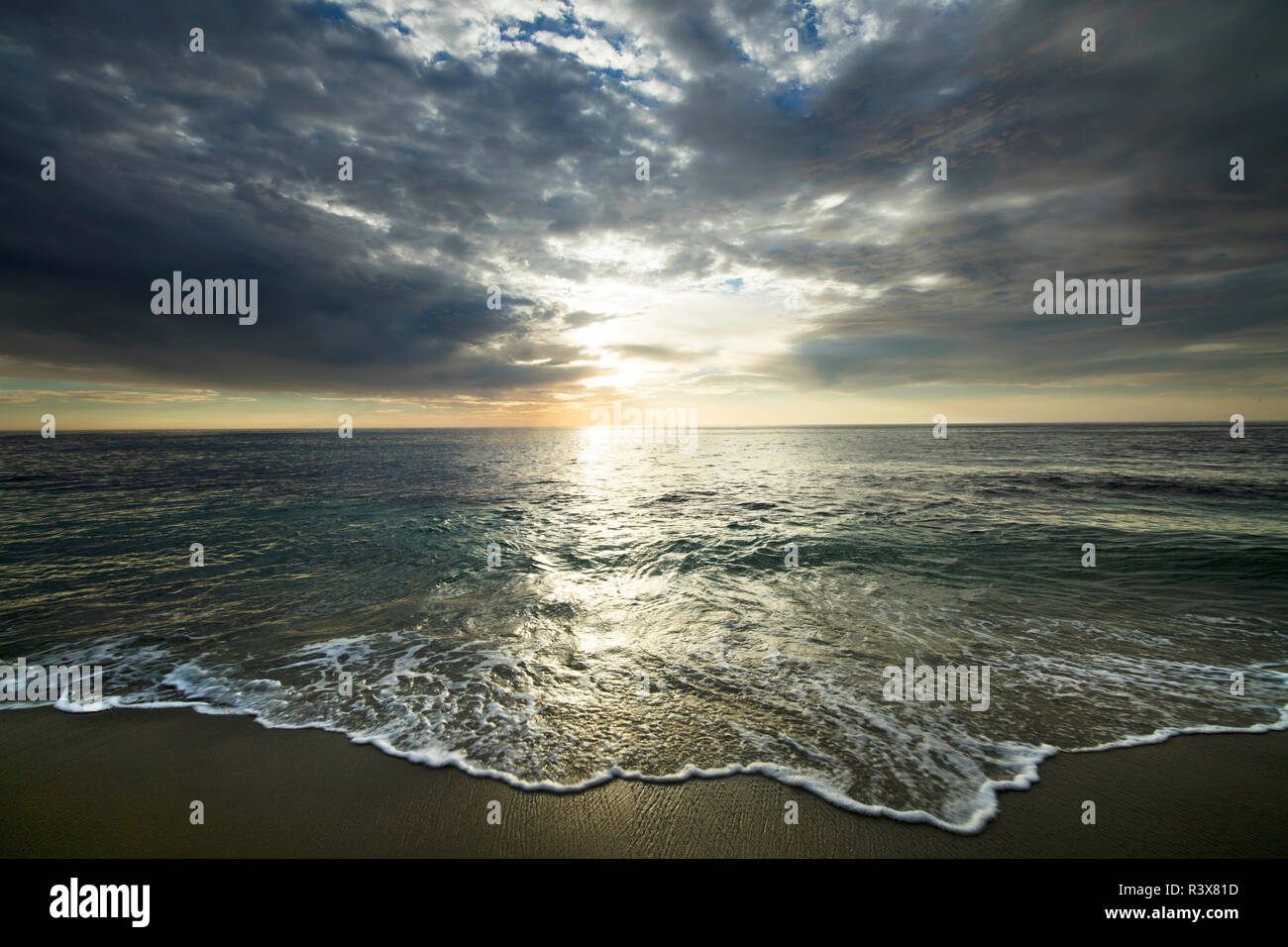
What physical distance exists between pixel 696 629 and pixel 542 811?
15.4 ft

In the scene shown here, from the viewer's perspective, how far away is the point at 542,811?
435 centimetres

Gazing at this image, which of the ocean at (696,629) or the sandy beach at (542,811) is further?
the ocean at (696,629)

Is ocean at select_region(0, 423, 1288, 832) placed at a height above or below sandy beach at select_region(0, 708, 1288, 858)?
above

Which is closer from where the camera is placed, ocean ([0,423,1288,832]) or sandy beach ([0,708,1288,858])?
sandy beach ([0,708,1288,858])

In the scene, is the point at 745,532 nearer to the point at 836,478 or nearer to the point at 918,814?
the point at 918,814

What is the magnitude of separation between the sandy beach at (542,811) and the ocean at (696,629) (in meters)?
0.26

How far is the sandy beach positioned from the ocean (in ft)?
0.84

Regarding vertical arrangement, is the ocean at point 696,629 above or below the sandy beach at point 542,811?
above

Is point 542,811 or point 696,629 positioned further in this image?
point 696,629

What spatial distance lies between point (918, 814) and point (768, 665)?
2969 millimetres

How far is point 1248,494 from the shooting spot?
21.5 meters

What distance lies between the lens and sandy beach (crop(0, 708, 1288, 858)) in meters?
3.96

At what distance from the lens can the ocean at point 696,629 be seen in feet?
17.6
